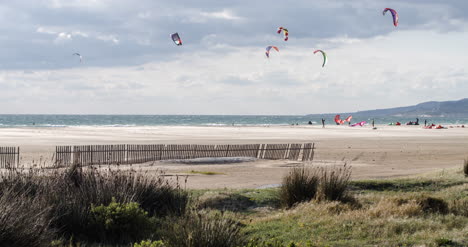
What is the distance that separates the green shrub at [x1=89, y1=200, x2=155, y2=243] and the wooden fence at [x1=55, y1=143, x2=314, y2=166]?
1524 cm

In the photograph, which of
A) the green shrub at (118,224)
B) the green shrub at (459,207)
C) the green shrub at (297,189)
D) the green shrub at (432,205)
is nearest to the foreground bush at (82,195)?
the green shrub at (118,224)

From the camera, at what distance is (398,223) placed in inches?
378

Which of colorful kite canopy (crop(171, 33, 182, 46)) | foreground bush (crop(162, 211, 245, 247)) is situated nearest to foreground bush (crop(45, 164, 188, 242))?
foreground bush (crop(162, 211, 245, 247))

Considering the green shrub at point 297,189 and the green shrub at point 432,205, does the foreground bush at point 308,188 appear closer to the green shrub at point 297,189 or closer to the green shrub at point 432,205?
the green shrub at point 297,189

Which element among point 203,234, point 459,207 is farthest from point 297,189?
point 203,234

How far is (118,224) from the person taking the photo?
8992 millimetres

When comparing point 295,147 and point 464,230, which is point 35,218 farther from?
point 295,147

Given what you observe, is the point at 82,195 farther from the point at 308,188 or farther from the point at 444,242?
the point at 444,242

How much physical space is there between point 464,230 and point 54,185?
Answer: 7.07 meters

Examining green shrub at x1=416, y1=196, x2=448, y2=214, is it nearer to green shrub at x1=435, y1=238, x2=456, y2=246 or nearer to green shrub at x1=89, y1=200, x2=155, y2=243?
green shrub at x1=435, y1=238, x2=456, y2=246

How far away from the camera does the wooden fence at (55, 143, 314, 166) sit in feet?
82.2

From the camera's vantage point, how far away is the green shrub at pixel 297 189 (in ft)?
41.0

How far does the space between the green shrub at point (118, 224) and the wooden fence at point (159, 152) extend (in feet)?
50.0

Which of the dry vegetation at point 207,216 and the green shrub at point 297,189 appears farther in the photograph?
the green shrub at point 297,189
